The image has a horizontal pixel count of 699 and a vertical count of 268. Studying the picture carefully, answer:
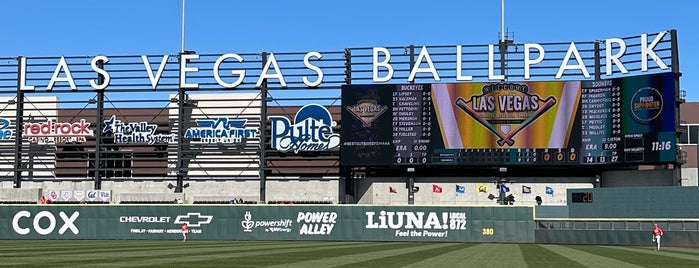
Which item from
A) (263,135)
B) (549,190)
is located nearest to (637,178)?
(549,190)

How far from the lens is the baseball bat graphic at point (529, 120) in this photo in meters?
51.0

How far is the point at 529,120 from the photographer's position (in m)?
51.0

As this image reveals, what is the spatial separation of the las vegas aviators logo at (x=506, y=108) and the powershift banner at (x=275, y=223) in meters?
7.79

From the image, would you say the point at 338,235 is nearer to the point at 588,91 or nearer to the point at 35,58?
the point at 588,91

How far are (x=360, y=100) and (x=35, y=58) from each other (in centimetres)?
2326

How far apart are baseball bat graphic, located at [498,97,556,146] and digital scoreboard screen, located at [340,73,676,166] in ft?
0.19

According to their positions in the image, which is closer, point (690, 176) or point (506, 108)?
point (506, 108)

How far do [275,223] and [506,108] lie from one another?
50.7 feet

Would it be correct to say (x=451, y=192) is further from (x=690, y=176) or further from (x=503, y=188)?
(x=690, y=176)

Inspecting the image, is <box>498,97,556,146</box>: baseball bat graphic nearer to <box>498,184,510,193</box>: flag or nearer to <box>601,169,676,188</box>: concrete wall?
<box>498,184,510,193</box>: flag

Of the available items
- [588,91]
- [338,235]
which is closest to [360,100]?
[338,235]

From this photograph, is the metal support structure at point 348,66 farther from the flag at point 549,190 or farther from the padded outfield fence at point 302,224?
the flag at point 549,190

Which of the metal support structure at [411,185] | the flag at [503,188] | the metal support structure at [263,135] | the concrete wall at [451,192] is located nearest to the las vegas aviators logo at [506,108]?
the flag at [503,188]

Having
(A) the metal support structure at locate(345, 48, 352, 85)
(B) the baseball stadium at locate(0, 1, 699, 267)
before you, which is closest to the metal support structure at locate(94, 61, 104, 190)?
(B) the baseball stadium at locate(0, 1, 699, 267)
